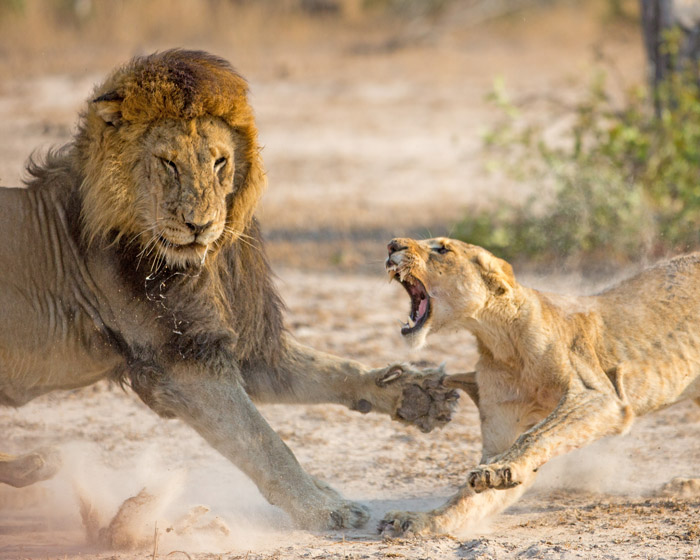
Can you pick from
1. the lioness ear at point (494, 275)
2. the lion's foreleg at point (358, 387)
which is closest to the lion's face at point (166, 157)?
the lion's foreleg at point (358, 387)

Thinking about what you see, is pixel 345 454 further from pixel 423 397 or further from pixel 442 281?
pixel 442 281

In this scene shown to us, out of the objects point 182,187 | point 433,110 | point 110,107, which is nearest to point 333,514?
point 182,187

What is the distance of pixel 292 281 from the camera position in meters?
8.05

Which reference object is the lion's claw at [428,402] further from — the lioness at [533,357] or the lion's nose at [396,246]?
the lion's nose at [396,246]

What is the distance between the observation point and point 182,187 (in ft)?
12.1

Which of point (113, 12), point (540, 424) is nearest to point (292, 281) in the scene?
point (540, 424)

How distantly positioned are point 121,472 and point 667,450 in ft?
7.85

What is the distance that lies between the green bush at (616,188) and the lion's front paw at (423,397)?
390 cm

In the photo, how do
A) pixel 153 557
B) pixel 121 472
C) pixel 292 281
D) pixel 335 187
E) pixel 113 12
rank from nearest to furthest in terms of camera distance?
1. pixel 153 557
2. pixel 121 472
3. pixel 292 281
4. pixel 335 187
5. pixel 113 12

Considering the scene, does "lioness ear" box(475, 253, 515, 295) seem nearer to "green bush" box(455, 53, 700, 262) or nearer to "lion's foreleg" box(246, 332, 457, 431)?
"lion's foreleg" box(246, 332, 457, 431)

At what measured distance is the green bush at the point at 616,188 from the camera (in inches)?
315

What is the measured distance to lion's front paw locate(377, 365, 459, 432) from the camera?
4.34 meters

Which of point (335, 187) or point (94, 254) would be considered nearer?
point (94, 254)

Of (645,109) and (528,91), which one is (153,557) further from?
(528,91)
